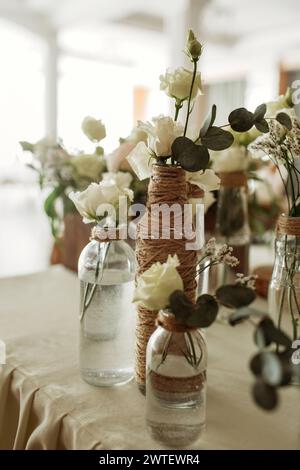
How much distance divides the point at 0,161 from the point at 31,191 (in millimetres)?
669

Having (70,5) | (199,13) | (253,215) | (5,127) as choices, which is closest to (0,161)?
(5,127)

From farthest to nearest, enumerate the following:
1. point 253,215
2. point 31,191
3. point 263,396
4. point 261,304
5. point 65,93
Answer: point 65,93 < point 31,191 < point 253,215 < point 261,304 < point 263,396

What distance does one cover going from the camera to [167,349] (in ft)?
2.10

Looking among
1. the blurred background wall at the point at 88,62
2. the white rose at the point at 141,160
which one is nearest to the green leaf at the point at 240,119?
the white rose at the point at 141,160

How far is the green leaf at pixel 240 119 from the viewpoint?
2.28 feet

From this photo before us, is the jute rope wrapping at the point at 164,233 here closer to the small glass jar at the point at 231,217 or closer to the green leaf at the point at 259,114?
the green leaf at the point at 259,114

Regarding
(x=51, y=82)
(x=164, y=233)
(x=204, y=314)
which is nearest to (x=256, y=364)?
(x=204, y=314)

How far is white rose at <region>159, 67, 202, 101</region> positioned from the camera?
26.8 inches

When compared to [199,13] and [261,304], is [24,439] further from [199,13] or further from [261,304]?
[199,13]

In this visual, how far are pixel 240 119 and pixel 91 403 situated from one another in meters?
0.47

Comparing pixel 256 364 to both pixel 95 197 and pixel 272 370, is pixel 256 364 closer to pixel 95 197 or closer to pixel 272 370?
pixel 272 370

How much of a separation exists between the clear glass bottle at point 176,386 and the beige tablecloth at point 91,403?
23 mm

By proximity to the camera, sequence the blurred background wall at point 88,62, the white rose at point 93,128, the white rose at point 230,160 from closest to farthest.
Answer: the white rose at point 93,128 → the white rose at point 230,160 → the blurred background wall at point 88,62

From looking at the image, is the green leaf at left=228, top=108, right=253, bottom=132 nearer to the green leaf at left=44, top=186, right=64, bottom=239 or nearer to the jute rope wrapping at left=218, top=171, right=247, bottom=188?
the jute rope wrapping at left=218, top=171, right=247, bottom=188
